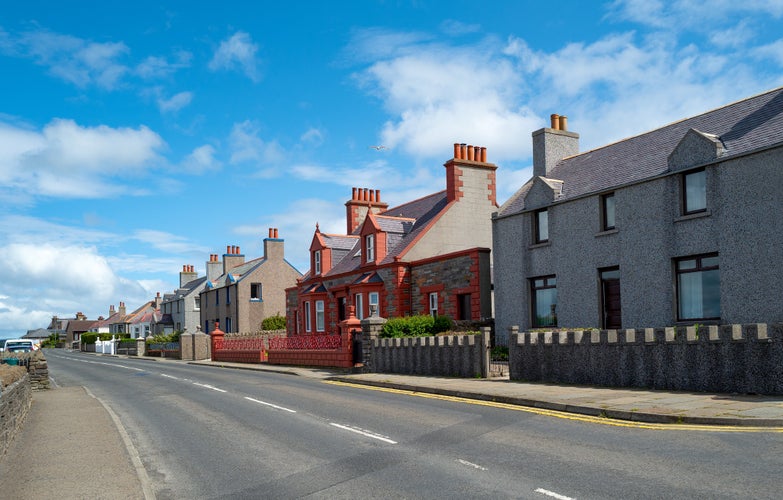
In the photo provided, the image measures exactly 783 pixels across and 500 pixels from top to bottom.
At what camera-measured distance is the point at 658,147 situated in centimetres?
2397

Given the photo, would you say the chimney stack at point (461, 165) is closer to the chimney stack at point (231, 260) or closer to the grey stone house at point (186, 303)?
the chimney stack at point (231, 260)

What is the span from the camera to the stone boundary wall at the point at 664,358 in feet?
45.1

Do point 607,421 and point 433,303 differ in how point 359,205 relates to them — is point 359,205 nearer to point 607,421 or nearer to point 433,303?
point 433,303

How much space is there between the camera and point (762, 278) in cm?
1884

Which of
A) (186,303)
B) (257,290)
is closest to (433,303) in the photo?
(257,290)

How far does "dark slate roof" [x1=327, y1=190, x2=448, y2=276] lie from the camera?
36.6 meters

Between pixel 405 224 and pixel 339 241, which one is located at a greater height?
pixel 405 224

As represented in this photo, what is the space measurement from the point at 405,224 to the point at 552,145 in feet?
37.2

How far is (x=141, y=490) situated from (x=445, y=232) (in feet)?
93.1

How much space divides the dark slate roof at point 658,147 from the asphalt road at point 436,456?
11.7 metres

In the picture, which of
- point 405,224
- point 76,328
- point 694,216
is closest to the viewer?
point 694,216

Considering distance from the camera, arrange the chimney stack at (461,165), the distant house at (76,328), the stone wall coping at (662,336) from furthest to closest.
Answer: the distant house at (76,328) < the chimney stack at (461,165) < the stone wall coping at (662,336)

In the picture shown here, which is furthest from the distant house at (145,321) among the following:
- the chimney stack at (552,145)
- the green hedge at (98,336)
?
the chimney stack at (552,145)

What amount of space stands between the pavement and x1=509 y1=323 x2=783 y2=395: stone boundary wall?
0.48 meters
